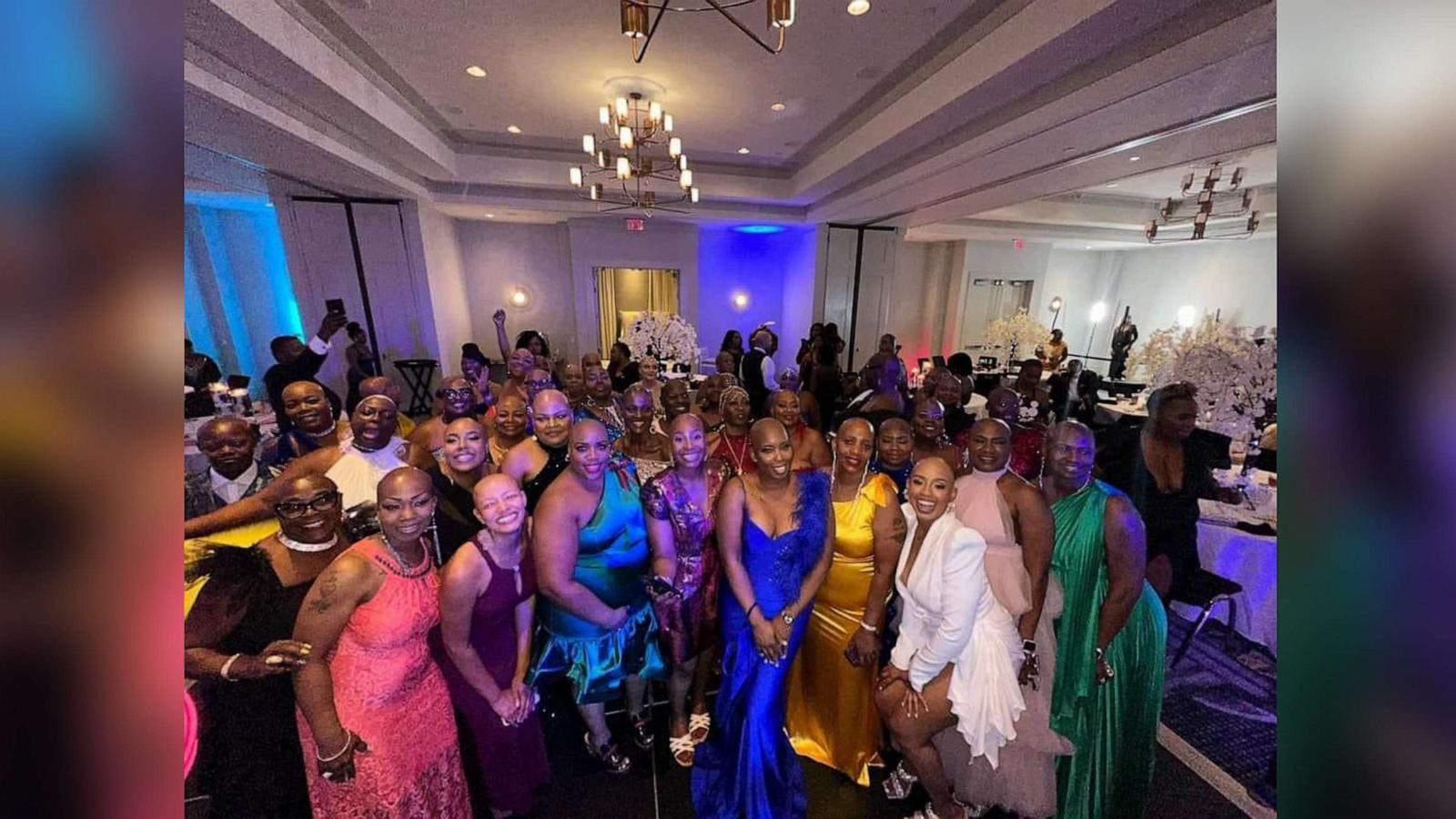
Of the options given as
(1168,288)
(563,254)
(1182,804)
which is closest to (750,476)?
(1182,804)

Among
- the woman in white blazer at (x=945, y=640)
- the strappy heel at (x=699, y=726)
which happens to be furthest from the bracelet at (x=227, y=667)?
the woman in white blazer at (x=945, y=640)

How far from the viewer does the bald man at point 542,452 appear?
2.79 m

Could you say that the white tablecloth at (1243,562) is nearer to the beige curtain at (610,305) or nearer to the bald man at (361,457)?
the bald man at (361,457)

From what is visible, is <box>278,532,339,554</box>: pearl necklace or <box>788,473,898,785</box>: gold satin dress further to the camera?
<box>788,473,898,785</box>: gold satin dress

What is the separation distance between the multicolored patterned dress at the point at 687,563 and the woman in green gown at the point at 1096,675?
1.42 meters

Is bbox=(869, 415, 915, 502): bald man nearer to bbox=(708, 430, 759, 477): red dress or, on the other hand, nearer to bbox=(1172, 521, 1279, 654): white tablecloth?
bbox=(708, 430, 759, 477): red dress

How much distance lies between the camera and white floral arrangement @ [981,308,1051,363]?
753 cm

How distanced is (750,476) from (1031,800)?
1739mm

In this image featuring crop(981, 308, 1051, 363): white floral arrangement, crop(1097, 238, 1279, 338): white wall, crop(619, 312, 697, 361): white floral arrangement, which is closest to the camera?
crop(1097, 238, 1279, 338): white wall

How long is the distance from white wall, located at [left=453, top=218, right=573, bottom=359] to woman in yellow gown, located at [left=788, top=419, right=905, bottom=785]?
8.55 meters

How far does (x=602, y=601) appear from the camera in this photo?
2299 mm

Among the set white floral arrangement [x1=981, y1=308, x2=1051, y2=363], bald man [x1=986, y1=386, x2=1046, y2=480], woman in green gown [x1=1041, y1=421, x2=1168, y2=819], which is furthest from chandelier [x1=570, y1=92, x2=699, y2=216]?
white floral arrangement [x1=981, y1=308, x2=1051, y2=363]
